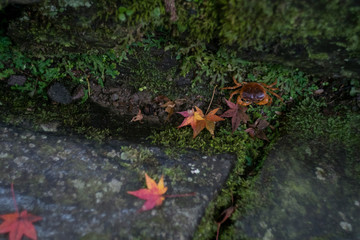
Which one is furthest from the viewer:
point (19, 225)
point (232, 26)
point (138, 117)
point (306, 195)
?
point (138, 117)

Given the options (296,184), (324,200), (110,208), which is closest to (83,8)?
(110,208)

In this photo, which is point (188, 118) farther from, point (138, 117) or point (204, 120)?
point (138, 117)

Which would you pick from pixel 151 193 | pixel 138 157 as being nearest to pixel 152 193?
pixel 151 193

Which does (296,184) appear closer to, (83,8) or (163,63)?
(163,63)

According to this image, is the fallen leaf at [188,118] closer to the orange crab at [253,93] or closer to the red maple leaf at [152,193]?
the orange crab at [253,93]

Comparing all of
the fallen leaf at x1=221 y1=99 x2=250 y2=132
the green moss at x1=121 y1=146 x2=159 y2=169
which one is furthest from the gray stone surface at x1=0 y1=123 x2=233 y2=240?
the fallen leaf at x1=221 y1=99 x2=250 y2=132
